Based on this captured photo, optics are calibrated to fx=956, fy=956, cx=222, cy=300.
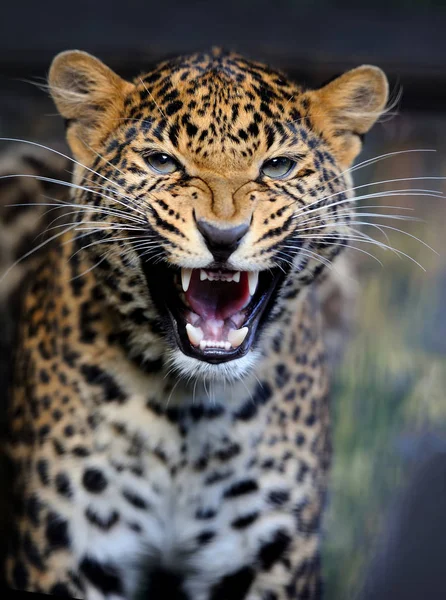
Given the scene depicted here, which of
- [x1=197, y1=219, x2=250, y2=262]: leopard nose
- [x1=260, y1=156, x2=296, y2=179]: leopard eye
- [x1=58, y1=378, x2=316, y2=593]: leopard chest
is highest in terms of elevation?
[x1=260, y1=156, x2=296, y2=179]: leopard eye

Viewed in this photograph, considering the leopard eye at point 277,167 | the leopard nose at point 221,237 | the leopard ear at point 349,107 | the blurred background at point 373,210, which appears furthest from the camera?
the blurred background at point 373,210

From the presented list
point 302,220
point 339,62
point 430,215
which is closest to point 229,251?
point 302,220

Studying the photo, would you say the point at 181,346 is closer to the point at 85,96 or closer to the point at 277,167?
the point at 277,167

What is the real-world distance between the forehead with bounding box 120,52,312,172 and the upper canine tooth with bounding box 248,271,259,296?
23cm

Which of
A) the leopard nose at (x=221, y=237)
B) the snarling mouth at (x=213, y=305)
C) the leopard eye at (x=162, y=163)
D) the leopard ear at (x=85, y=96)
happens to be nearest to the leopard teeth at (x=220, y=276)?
the snarling mouth at (x=213, y=305)

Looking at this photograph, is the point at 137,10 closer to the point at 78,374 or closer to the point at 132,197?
the point at 132,197

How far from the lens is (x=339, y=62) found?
2.45m

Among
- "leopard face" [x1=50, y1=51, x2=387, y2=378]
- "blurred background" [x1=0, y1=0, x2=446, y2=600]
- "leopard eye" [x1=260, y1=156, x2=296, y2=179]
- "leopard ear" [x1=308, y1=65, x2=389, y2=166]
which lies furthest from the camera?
"blurred background" [x1=0, y1=0, x2=446, y2=600]

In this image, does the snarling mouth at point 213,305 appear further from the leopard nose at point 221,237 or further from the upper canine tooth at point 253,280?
the leopard nose at point 221,237

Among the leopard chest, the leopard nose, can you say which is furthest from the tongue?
the leopard chest

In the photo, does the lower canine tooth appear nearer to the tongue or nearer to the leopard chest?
the tongue

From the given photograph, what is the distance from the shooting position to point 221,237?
1772mm

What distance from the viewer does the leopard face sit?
1.90m

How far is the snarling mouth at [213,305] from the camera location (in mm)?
1957
